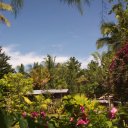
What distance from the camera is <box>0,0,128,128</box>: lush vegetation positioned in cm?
196

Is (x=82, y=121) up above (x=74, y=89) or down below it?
below

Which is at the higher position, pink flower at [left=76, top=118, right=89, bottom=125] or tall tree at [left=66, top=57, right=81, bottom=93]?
tall tree at [left=66, top=57, right=81, bottom=93]

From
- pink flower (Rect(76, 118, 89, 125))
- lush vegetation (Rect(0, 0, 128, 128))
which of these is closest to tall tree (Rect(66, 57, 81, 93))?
lush vegetation (Rect(0, 0, 128, 128))

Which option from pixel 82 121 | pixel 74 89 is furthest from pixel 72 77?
pixel 82 121

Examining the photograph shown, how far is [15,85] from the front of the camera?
32438 millimetres

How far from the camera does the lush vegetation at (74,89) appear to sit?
6.45 feet

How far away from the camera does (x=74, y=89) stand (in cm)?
4844

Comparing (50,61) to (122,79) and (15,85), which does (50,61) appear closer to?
(15,85)

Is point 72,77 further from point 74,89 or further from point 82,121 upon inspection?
point 82,121

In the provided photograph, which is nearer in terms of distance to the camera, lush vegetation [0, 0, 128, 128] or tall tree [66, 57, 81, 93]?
lush vegetation [0, 0, 128, 128]

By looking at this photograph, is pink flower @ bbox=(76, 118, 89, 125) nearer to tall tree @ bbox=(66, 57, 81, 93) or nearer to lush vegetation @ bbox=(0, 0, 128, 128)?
lush vegetation @ bbox=(0, 0, 128, 128)

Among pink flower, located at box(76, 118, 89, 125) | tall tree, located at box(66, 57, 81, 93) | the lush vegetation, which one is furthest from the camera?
tall tree, located at box(66, 57, 81, 93)

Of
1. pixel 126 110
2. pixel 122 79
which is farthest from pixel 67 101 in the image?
pixel 122 79

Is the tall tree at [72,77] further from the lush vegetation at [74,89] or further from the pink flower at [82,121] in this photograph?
the pink flower at [82,121]
